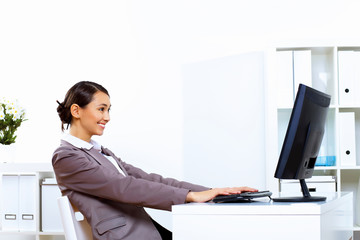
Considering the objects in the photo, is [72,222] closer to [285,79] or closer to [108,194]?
[108,194]

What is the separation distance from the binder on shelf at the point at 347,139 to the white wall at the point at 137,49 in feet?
1.99

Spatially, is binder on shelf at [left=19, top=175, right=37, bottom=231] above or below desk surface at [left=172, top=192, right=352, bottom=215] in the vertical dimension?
below

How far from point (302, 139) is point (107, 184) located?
0.68m

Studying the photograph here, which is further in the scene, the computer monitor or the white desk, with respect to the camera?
the computer monitor

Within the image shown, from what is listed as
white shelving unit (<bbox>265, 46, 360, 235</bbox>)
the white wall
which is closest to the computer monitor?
white shelving unit (<bbox>265, 46, 360, 235</bbox>)

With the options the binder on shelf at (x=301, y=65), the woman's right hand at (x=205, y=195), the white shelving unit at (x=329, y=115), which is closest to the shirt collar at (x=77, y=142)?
the woman's right hand at (x=205, y=195)

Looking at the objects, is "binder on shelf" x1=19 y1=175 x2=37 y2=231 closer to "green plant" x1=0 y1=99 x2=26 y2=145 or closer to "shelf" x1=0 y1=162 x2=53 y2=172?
"shelf" x1=0 y1=162 x2=53 y2=172

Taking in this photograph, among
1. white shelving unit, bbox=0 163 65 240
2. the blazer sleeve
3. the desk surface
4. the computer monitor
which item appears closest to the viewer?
the desk surface

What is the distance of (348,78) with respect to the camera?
3.44 metres

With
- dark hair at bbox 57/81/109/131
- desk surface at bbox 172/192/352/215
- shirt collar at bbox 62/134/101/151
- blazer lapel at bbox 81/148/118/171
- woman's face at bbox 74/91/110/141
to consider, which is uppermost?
dark hair at bbox 57/81/109/131

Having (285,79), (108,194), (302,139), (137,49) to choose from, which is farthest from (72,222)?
(137,49)

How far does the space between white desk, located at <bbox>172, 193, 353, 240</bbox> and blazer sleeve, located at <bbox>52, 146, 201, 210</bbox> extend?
0.23 meters

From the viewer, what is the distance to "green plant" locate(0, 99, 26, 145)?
3.83 meters

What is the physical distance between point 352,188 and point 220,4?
155 cm
